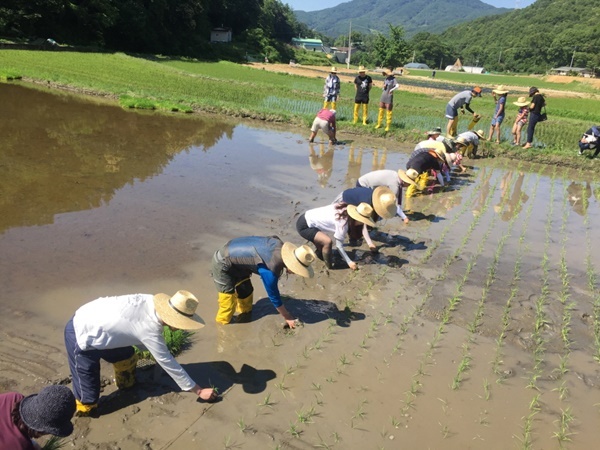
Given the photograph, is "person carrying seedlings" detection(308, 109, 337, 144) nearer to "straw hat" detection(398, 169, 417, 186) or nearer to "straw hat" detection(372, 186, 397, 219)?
"straw hat" detection(398, 169, 417, 186)

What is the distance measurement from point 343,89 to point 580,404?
2215cm

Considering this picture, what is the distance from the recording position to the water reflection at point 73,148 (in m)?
7.04

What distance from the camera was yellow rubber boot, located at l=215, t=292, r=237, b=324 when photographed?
14.4 feet

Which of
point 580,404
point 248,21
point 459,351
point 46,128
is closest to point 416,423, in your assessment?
→ point 459,351

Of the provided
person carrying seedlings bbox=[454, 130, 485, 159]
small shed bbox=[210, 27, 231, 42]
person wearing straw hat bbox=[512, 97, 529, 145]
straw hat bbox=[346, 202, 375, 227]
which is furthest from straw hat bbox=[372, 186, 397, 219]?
small shed bbox=[210, 27, 231, 42]

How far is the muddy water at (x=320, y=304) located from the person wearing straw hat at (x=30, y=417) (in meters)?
0.93

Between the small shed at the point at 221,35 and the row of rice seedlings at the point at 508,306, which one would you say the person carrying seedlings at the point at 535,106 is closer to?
the row of rice seedlings at the point at 508,306

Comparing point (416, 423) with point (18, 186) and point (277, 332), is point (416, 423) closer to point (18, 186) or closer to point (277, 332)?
point (277, 332)

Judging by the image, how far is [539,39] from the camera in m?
100

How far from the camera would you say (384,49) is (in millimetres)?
46938

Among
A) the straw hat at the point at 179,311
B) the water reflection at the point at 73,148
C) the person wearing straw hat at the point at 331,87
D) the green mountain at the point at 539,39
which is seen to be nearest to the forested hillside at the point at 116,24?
the water reflection at the point at 73,148

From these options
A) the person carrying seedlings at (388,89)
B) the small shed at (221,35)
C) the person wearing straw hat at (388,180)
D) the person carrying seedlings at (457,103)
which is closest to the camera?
the person wearing straw hat at (388,180)

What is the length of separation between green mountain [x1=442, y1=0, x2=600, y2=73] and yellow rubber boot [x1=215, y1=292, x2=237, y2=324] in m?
89.4

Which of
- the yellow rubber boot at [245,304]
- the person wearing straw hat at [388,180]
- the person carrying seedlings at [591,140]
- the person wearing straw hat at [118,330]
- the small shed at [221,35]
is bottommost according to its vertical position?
the yellow rubber boot at [245,304]
